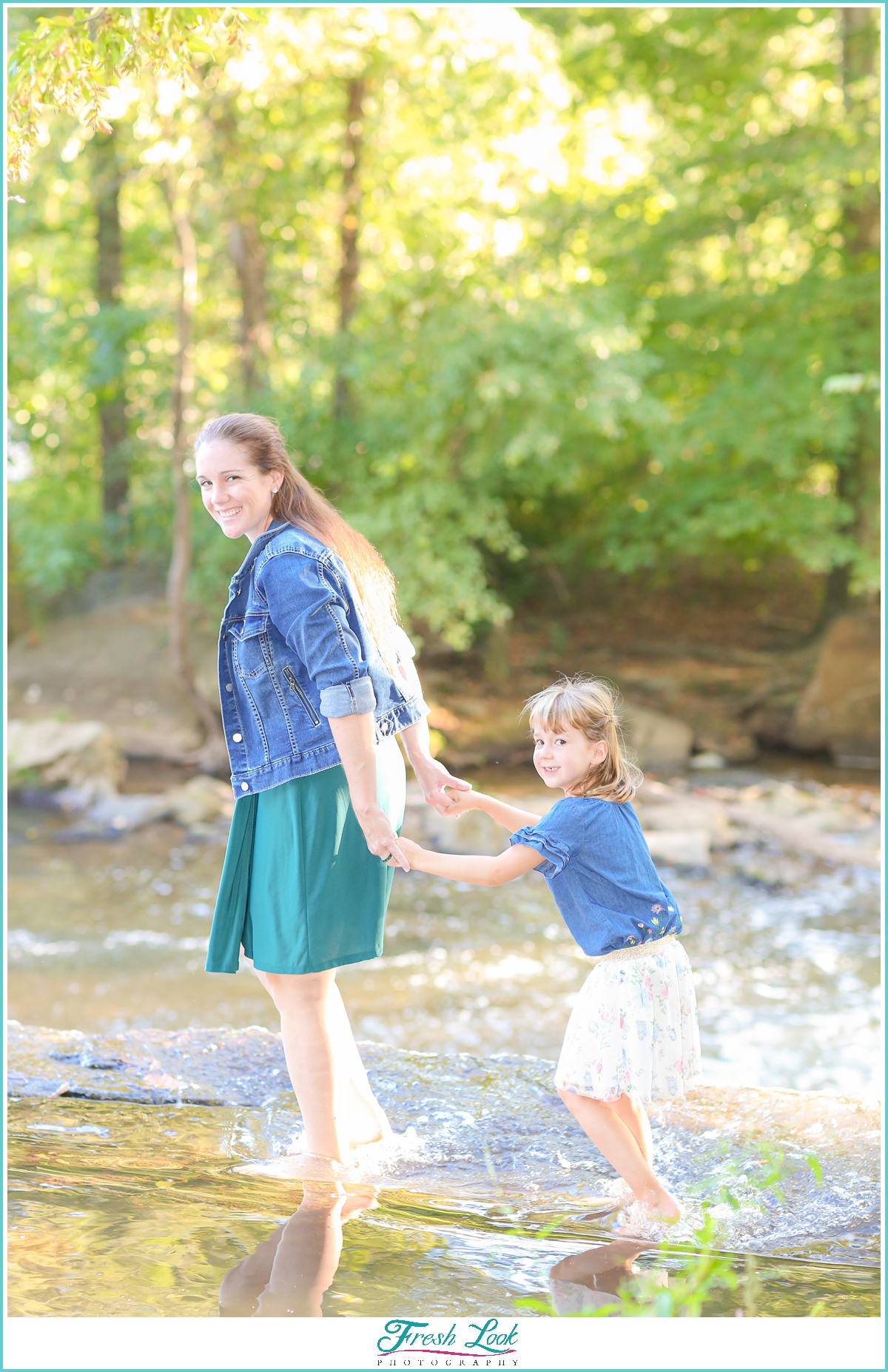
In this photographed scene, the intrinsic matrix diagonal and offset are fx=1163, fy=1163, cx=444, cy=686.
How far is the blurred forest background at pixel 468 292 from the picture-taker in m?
11.0

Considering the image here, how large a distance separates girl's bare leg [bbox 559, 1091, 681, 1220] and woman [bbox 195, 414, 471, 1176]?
0.59 metres

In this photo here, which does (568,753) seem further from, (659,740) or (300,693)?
(659,740)

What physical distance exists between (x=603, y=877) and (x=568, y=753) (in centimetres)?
29

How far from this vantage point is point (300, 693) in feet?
8.55

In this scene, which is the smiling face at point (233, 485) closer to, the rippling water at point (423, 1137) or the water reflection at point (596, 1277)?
the rippling water at point (423, 1137)

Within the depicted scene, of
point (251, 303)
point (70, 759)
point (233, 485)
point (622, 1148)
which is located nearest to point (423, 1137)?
point (622, 1148)

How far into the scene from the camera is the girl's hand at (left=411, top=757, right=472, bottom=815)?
2.84 meters

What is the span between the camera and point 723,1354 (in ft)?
6.64

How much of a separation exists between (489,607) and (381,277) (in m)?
4.45

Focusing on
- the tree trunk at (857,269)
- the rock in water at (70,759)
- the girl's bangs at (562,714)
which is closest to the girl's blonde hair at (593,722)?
the girl's bangs at (562,714)

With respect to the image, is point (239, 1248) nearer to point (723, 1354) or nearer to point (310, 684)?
point (723, 1354)

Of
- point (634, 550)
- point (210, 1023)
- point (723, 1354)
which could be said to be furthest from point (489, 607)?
point (723, 1354)

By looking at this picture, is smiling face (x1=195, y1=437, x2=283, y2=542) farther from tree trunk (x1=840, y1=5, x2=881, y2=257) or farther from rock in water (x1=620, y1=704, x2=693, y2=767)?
tree trunk (x1=840, y1=5, x2=881, y2=257)

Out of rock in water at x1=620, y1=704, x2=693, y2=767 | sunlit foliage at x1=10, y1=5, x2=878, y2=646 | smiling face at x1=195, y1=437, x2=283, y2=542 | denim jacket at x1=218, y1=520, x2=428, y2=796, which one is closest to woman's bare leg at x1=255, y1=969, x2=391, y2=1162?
denim jacket at x1=218, y1=520, x2=428, y2=796
